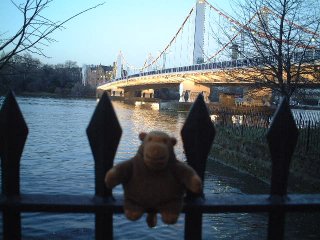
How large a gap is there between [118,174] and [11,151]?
594 millimetres

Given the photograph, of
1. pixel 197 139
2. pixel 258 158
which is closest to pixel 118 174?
pixel 197 139

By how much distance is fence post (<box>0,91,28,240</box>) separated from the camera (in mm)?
1762

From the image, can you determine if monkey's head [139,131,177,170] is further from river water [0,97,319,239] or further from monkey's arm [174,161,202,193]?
river water [0,97,319,239]

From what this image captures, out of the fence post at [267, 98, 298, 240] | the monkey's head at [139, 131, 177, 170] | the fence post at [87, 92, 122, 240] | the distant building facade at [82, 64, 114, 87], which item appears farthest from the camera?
the distant building facade at [82, 64, 114, 87]

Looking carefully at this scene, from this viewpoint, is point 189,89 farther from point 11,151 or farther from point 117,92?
point 11,151

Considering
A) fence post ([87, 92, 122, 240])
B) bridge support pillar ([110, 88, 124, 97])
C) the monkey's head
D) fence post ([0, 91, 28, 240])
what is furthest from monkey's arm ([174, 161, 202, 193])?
bridge support pillar ([110, 88, 124, 97])

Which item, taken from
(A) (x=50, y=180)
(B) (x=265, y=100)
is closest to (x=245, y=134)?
(A) (x=50, y=180)

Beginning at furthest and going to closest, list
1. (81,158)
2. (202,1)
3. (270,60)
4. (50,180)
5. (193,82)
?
(202,1)
(193,82)
(81,158)
(270,60)
(50,180)

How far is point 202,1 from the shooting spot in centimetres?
6588

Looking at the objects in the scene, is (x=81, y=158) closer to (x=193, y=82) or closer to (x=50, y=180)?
(x=50, y=180)

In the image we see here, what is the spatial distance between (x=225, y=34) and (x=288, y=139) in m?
14.8

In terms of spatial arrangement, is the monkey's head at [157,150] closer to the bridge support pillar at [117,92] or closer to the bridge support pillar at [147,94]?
the bridge support pillar at [117,92]

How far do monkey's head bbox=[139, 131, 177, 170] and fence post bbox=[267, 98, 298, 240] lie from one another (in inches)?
24.2

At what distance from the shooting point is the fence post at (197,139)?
1.82 metres
